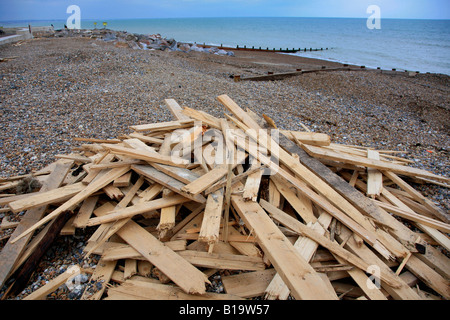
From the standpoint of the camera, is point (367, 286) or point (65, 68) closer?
point (367, 286)

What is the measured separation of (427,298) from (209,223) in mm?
2237

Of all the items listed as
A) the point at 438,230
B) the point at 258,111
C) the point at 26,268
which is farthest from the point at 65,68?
the point at 438,230

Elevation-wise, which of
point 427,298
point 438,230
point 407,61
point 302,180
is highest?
point 407,61

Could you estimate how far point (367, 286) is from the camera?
2.34 metres

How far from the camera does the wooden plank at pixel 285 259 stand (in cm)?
199

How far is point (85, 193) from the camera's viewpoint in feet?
9.93

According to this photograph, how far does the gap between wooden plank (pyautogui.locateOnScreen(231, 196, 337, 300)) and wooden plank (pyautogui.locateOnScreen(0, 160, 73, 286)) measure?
2.40 metres

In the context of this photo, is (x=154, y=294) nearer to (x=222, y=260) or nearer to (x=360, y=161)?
(x=222, y=260)

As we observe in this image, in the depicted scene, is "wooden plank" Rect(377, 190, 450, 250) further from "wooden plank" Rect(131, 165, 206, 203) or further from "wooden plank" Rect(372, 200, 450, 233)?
"wooden plank" Rect(131, 165, 206, 203)

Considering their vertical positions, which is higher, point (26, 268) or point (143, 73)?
point (143, 73)

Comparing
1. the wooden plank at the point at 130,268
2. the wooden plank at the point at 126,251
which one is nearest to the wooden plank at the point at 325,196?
the wooden plank at the point at 126,251

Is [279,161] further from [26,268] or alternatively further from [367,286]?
[26,268]

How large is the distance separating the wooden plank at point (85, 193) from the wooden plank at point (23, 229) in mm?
182

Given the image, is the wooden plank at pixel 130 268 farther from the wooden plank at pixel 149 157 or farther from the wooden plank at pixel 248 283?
the wooden plank at pixel 149 157
